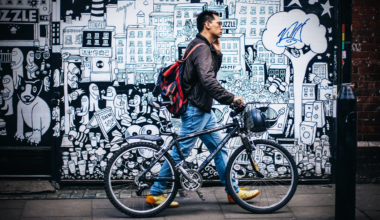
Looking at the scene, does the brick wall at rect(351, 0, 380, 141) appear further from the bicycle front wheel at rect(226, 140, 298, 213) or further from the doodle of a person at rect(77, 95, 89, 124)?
the doodle of a person at rect(77, 95, 89, 124)

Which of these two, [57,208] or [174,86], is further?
[57,208]

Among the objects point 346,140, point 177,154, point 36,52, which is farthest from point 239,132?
point 36,52

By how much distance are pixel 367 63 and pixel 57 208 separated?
4.28 metres

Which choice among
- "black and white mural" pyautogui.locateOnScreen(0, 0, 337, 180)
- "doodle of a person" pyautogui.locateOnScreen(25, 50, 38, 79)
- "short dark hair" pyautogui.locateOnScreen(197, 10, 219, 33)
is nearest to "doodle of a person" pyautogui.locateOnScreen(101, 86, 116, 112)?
"black and white mural" pyautogui.locateOnScreen(0, 0, 337, 180)

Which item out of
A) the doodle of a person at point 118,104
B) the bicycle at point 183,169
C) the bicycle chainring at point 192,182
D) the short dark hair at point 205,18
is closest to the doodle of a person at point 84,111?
the doodle of a person at point 118,104

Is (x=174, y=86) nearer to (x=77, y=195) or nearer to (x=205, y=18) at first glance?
(x=205, y=18)

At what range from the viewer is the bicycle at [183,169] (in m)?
4.50

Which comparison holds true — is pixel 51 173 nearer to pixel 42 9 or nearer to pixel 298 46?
pixel 42 9

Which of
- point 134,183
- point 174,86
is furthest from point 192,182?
point 174,86

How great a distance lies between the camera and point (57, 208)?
192 inches

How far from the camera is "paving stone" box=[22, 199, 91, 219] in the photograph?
4675mm

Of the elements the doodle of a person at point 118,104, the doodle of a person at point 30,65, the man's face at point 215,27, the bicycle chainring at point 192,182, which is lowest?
the bicycle chainring at point 192,182

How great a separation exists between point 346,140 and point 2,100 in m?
4.23

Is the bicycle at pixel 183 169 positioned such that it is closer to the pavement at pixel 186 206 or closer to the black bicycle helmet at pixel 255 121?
the black bicycle helmet at pixel 255 121
